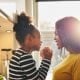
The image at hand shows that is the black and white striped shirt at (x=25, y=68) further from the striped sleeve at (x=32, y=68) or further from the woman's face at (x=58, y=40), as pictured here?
the woman's face at (x=58, y=40)

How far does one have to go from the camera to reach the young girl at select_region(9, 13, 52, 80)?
201cm

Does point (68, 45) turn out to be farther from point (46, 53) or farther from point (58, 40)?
point (46, 53)

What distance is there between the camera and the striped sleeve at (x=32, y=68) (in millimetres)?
2012

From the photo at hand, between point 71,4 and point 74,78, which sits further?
point 71,4

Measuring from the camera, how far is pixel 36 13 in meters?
2.13

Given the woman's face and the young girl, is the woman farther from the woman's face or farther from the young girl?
the young girl

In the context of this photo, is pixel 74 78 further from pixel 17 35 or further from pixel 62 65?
pixel 17 35

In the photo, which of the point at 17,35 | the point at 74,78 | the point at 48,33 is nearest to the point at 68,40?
the point at 48,33

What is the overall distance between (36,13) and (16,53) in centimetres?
44

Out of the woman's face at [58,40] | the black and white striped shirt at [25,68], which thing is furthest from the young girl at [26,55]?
the woman's face at [58,40]

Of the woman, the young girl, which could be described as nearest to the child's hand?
the young girl

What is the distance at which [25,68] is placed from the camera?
201 cm

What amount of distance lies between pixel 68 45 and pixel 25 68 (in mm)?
453

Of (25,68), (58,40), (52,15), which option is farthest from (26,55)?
(52,15)
